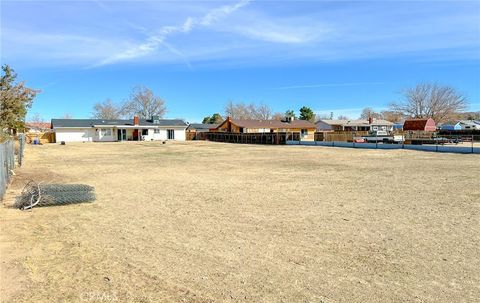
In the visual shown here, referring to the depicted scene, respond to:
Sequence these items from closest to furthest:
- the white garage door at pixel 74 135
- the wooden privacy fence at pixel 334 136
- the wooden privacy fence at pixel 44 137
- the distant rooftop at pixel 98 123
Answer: the wooden privacy fence at pixel 334 136 < the wooden privacy fence at pixel 44 137 < the white garage door at pixel 74 135 < the distant rooftop at pixel 98 123

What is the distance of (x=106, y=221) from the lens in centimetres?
740

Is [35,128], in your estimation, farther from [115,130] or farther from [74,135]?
[115,130]

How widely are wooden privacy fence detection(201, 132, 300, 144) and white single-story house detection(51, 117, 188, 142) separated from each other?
677 cm

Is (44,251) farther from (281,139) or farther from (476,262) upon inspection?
(281,139)

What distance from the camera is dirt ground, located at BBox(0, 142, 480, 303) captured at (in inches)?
165

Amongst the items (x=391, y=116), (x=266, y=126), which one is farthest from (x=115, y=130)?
(x=391, y=116)

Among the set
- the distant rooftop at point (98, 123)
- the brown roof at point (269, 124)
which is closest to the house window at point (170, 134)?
the distant rooftop at point (98, 123)

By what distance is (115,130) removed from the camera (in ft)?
193

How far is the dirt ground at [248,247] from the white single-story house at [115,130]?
1937 inches

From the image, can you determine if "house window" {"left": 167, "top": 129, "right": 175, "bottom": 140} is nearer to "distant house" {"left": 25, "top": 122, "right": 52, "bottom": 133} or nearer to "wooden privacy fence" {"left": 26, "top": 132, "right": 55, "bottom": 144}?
"wooden privacy fence" {"left": 26, "top": 132, "right": 55, "bottom": 144}

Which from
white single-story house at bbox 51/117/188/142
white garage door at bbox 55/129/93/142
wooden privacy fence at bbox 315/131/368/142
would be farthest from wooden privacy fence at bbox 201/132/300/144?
white garage door at bbox 55/129/93/142

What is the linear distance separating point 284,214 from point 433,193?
193 inches

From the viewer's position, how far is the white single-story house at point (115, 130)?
5569cm

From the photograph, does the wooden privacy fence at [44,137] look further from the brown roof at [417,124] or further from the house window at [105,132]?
the brown roof at [417,124]
